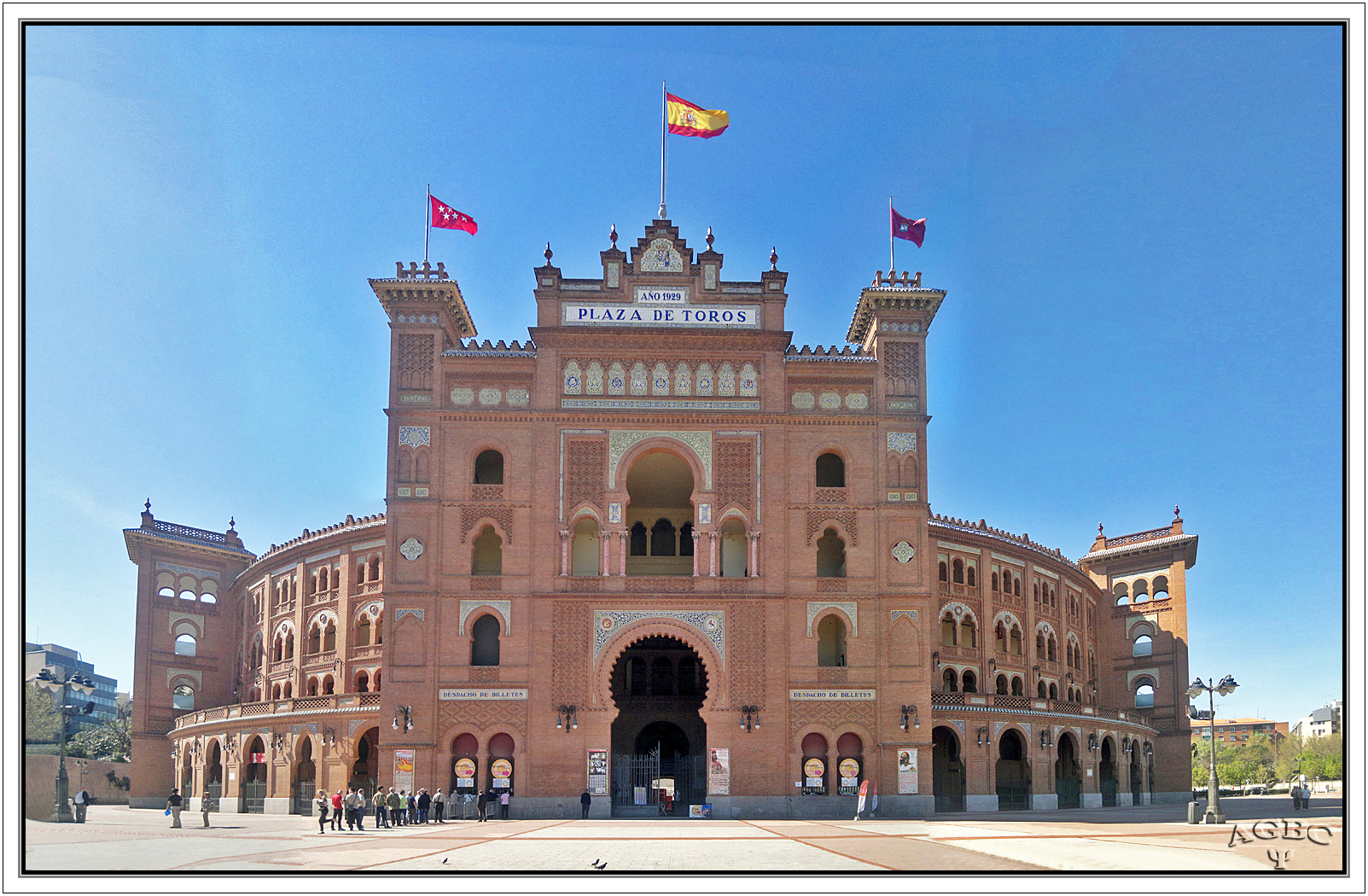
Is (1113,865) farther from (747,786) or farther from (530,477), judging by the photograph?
(530,477)

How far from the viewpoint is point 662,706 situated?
51.6 meters

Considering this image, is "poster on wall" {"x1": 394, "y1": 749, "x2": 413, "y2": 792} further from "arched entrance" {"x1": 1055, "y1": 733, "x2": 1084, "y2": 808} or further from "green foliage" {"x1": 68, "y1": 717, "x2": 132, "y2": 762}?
"green foliage" {"x1": 68, "y1": 717, "x2": 132, "y2": 762}

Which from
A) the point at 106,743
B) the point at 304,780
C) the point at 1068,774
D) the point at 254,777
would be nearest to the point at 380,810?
the point at 304,780

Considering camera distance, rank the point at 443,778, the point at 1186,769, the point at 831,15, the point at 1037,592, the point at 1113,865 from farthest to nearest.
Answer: the point at 1186,769
the point at 1037,592
the point at 443,778
the point at 1113,865
the point at 831,15

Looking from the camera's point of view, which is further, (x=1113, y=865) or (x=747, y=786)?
(x=747, y=786)

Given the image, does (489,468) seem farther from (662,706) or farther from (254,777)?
(254,777)

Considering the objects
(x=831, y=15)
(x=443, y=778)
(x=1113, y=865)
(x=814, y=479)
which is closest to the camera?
(x=831, y=15)

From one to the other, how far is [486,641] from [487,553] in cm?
375

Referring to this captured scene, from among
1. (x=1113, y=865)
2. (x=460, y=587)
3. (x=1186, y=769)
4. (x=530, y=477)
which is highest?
(x=530, y=477)

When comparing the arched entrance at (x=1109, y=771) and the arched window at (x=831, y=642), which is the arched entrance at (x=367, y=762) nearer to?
the arched window at (x=831, y=642)

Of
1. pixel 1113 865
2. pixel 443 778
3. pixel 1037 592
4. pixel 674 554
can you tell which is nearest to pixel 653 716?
pixel 674 554

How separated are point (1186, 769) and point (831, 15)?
61749mm

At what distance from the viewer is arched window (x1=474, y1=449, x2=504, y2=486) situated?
48.8 m

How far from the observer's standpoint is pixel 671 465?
49.9m
